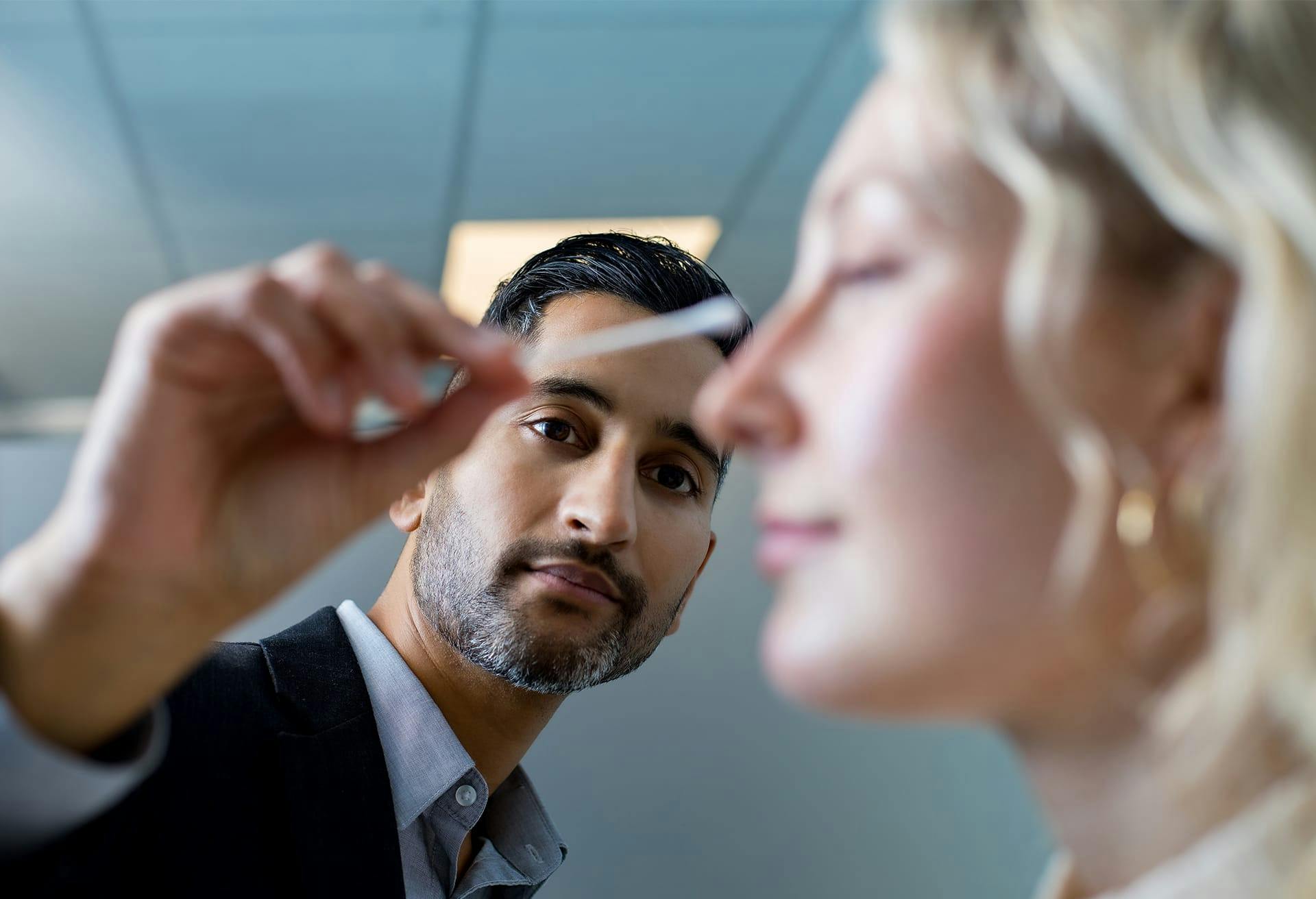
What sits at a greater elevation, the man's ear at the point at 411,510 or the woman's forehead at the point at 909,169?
the man's ear at the point at 411,510

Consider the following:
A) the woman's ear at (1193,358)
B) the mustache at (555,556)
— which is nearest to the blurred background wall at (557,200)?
the mustache at (555,556)

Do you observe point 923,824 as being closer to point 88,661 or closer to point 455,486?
point 455,486

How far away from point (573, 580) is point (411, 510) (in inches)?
10.9

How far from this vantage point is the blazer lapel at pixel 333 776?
0.95 m

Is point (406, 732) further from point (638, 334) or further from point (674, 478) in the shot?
point (638, 334)

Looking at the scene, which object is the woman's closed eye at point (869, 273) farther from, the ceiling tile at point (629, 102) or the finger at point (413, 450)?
the ceiling tile at point (629, 102)

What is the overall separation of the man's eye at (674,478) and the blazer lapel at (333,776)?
39 cm

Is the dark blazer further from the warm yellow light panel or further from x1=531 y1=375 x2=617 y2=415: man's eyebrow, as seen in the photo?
the warm yellow light panel

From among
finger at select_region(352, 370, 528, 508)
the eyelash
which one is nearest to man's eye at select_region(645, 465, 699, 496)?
the eyelash

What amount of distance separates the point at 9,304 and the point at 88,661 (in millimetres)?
3665

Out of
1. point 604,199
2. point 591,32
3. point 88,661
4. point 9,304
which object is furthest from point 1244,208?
point 9,304

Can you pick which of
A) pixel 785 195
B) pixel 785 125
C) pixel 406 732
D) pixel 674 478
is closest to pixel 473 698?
pixel 406 732

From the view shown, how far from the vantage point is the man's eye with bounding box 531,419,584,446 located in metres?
1.25

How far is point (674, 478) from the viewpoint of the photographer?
134 cm
